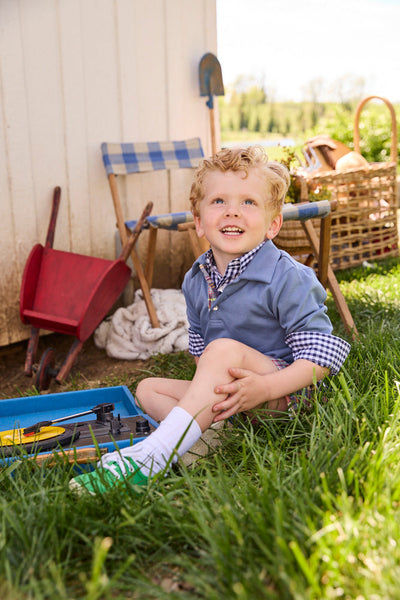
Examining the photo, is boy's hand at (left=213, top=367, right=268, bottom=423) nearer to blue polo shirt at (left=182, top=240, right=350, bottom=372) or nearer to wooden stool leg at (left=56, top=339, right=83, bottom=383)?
blue polo shirt at (left=182, top=240, right=350, bottom=372)

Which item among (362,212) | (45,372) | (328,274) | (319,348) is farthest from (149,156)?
(319,348)

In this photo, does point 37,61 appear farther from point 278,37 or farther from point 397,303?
point 278,37

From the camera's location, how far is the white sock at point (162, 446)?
1.56m

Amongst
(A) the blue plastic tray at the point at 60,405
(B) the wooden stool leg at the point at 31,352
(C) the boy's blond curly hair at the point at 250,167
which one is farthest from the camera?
(B) the wooden stool leg at the point at 31,352

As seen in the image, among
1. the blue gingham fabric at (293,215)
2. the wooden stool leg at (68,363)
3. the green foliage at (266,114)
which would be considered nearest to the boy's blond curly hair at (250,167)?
the blue gingham fabric at (293,215)

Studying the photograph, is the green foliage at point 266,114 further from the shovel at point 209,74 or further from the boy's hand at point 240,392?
the boy's hand at point 240,392

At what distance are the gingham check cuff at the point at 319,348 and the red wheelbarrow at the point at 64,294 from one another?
1.50 m

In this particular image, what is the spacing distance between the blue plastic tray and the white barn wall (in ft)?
4.35

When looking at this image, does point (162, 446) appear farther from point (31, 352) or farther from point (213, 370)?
point (31, 352)

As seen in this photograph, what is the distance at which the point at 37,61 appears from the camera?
3441 millimetres

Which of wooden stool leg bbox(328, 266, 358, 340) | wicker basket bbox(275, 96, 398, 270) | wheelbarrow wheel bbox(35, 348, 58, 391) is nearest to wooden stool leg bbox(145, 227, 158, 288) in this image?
wheelbarrow wheel bbox(35, 348, 58, 391)

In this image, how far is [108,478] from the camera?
58.9 inches

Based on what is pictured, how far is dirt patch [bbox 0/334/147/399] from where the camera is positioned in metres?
3.14

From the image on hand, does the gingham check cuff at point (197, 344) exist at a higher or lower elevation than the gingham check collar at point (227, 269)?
lower
